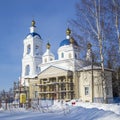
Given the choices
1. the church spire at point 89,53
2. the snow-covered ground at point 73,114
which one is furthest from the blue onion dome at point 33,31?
the snow-covered ground at point 73,114

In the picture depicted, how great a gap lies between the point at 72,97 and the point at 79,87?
194 centimetres

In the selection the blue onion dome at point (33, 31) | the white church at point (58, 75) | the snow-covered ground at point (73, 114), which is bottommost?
the snow-covered ground at point (73, 114)

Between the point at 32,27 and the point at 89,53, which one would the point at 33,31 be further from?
the point at 89,53

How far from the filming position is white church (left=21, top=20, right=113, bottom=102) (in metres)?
35.2

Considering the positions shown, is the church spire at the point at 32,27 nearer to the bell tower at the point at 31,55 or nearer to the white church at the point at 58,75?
the white church at the point at 58,75

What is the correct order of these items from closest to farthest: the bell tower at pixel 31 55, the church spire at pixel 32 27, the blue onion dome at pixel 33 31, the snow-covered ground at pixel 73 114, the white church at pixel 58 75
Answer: the snow-covered ground at pixel 73 114 → the white church at pixel 58 75 → the bell tower at pixel 31 55 → the blue onion dome at pixel 33 31 → the church spire at pixel 32 27

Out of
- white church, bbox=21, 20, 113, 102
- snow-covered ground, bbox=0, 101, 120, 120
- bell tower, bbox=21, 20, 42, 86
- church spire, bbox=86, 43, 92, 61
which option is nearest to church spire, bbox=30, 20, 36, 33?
white church, bbox=21, 20, 113, 102

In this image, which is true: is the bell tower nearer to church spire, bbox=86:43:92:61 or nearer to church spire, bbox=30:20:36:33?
church spire, bbox=30:20:36:33

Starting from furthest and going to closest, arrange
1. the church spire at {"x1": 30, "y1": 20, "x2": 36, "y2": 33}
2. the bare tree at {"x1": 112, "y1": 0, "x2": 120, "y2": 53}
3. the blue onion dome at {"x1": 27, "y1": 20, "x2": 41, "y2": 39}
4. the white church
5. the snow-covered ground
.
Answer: the church spire at {"x1": 30, "y1": 20, "x2": 36, "y2": 33}
the blue onion dome at {"x1": 27, "y1": 20, "x2": 41, "y2": 39}
the white church
the bare tree at {"x1": 112, "y1": 0, "x2": 120, "y2": 53}
the snow-covered ground

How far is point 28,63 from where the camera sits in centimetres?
4709

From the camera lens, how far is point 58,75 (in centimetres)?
3894

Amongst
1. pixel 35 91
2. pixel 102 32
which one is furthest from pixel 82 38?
pixel 35 91

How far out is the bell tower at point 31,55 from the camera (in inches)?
1825

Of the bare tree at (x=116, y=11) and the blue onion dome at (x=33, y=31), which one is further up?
the blue onion dome at (x=33, y=31)
